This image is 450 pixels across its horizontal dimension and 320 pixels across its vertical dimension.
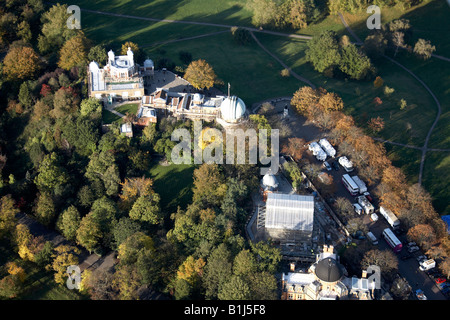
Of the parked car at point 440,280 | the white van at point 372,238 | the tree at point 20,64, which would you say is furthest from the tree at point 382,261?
the tree at point 20,64

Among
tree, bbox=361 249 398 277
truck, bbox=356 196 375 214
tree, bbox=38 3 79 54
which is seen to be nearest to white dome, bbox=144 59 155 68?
tree, bbox=38 3 79 54

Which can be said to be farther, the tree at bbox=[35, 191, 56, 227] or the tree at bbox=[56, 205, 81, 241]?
the tree at bbox=[35, 191, 56, 227]

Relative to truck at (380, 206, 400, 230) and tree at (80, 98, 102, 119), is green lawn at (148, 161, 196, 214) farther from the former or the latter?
truck at (380, 206, 400, 230)

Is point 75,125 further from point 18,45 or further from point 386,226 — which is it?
point 386,226

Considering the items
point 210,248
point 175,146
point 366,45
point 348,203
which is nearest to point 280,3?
point 366,45

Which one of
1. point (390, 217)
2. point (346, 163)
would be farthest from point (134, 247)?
Result: point (390, 217)

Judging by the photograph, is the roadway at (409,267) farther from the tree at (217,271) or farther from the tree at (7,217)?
the tree at (7,217)
